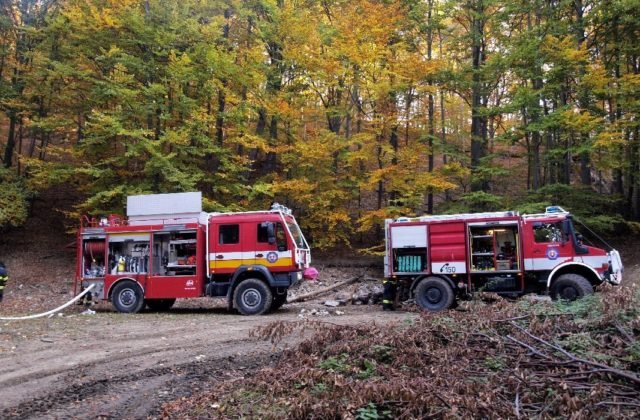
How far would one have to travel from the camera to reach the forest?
18203mm

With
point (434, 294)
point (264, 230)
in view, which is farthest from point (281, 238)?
point (434, 294)

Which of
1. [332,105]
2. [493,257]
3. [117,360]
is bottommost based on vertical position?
[117,360]

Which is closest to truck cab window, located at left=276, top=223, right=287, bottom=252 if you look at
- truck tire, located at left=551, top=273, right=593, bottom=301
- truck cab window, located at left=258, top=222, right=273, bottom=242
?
truck cab window, located at left=258, top=222, right=273, bottom=242

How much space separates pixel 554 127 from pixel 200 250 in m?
12.6

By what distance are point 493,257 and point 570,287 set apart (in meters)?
1.94

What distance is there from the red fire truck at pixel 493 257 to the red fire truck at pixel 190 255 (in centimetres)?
302

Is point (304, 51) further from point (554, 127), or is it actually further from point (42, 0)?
point (42, 0)

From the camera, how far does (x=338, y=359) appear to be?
6.00 m

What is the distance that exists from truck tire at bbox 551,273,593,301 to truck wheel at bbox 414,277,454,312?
8.20ft

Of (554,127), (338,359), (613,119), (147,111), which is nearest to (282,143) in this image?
(147,111)

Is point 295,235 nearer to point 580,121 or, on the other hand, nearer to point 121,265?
point 121,265

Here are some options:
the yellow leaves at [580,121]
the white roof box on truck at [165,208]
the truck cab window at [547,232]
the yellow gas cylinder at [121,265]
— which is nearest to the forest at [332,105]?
the yellow leaves at [580,121]

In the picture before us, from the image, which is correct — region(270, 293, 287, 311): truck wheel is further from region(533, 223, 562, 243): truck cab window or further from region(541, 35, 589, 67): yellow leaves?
region(541, 35, 589, 67): yellow leaves

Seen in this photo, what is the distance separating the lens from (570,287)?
39.0 ft
